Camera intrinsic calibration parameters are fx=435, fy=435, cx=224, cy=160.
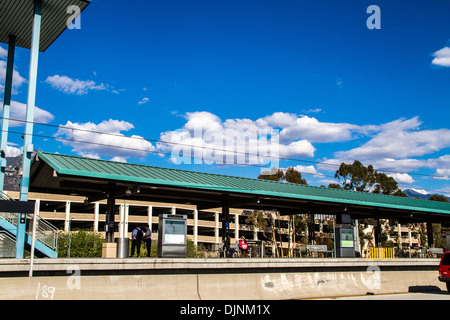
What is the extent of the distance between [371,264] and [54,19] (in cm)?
2054

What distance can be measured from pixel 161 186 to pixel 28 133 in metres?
6.63

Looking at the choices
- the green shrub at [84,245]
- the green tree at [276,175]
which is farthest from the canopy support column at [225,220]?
the green tree at [276,175]

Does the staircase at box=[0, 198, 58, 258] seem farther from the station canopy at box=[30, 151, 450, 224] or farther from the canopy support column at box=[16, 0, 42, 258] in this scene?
the station canopy at box=[30, 151, 450, 224]

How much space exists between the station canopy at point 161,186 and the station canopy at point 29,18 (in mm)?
7773

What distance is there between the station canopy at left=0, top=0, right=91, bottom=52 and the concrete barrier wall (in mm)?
14364

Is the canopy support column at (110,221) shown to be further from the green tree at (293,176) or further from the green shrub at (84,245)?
the green tree at (293,176)

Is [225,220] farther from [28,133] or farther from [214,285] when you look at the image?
[28,133]

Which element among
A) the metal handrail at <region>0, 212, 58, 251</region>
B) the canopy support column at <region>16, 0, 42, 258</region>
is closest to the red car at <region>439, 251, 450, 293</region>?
the metal handrail at <region>0, 212, 58, 251</region>

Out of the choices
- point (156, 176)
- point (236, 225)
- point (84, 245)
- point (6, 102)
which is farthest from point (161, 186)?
point (236, 225)

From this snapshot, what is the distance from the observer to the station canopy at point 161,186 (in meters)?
19.4

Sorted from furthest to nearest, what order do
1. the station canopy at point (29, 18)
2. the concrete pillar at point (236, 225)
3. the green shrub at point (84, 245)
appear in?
the concrete pillar at point (236, 225)
the green shrub at point (84, 245)
the station canopy at point (29, 18)

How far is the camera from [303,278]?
747 inches
